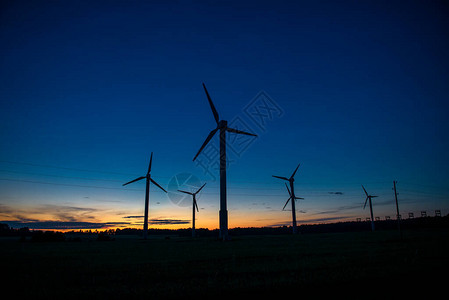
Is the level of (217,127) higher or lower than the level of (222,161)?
higher

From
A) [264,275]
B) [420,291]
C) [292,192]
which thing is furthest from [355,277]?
[292,192]

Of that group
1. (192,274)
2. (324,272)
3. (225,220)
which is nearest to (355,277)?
(324,272)

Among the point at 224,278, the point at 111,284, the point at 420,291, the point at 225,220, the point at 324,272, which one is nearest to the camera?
the point at 420,291

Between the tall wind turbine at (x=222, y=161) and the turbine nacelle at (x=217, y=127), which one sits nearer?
the tall wind turbine at (x=222, y=161)

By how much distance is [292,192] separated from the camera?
121688mm

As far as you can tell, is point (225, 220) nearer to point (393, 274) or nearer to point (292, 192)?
point (393, 274)

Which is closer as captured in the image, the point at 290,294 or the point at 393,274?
the point at 290,294

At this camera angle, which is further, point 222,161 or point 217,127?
point 217,127

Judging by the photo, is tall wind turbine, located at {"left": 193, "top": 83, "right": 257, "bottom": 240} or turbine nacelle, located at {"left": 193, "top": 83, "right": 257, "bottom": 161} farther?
turbine nacelle, located at {"left": 193, "top": 83, "right": 257, "bottom": 161}

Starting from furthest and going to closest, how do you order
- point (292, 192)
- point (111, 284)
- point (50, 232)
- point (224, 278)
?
1. point (292, 192)
2. point (50, 232)
3. point (224, 278)
4. point (111, 284)

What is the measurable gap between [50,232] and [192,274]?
9293 cm

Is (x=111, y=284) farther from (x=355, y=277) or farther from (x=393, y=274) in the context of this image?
(x=393, y=274)

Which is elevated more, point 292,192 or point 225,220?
point 292,192

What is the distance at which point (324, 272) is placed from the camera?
1641 cm
